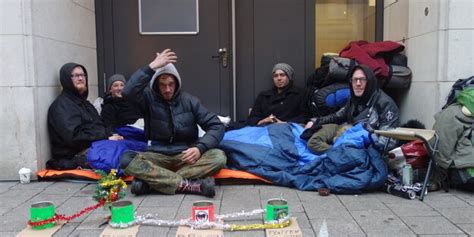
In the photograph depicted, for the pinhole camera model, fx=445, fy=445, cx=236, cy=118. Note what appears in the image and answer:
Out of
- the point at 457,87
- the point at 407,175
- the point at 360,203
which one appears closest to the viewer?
the point at 360,203

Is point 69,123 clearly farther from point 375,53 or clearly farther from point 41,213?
point 375,53

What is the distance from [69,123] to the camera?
465cm

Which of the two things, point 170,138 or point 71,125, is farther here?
point 71,125

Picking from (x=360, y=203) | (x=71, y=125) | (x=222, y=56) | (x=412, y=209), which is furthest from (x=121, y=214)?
(x=222, y=56)

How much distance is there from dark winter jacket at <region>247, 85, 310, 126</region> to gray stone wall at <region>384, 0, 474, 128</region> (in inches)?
50.7

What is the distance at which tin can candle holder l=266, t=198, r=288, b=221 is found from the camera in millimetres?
3121

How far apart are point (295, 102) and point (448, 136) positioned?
1961 mm

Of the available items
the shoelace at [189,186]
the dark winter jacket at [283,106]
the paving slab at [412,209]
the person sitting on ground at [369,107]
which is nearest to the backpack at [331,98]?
the dark winter jacket at [283,106]

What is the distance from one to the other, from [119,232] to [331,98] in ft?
10.0

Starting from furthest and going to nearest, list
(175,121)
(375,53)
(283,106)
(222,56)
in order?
(222,56) < (283,106) < (375,53) < (175,121)

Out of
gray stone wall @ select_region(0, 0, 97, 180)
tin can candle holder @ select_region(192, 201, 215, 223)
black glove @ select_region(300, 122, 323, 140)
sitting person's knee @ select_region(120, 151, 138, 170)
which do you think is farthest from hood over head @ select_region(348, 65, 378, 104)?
gray stone wall @ select_region(0, 0, 97, 180)

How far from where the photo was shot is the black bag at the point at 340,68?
5297 mm

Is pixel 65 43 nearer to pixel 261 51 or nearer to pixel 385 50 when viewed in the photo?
pixel 261 51

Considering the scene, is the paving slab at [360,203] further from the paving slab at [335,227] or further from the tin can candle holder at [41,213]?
the tin can candle holder at [41,213]
